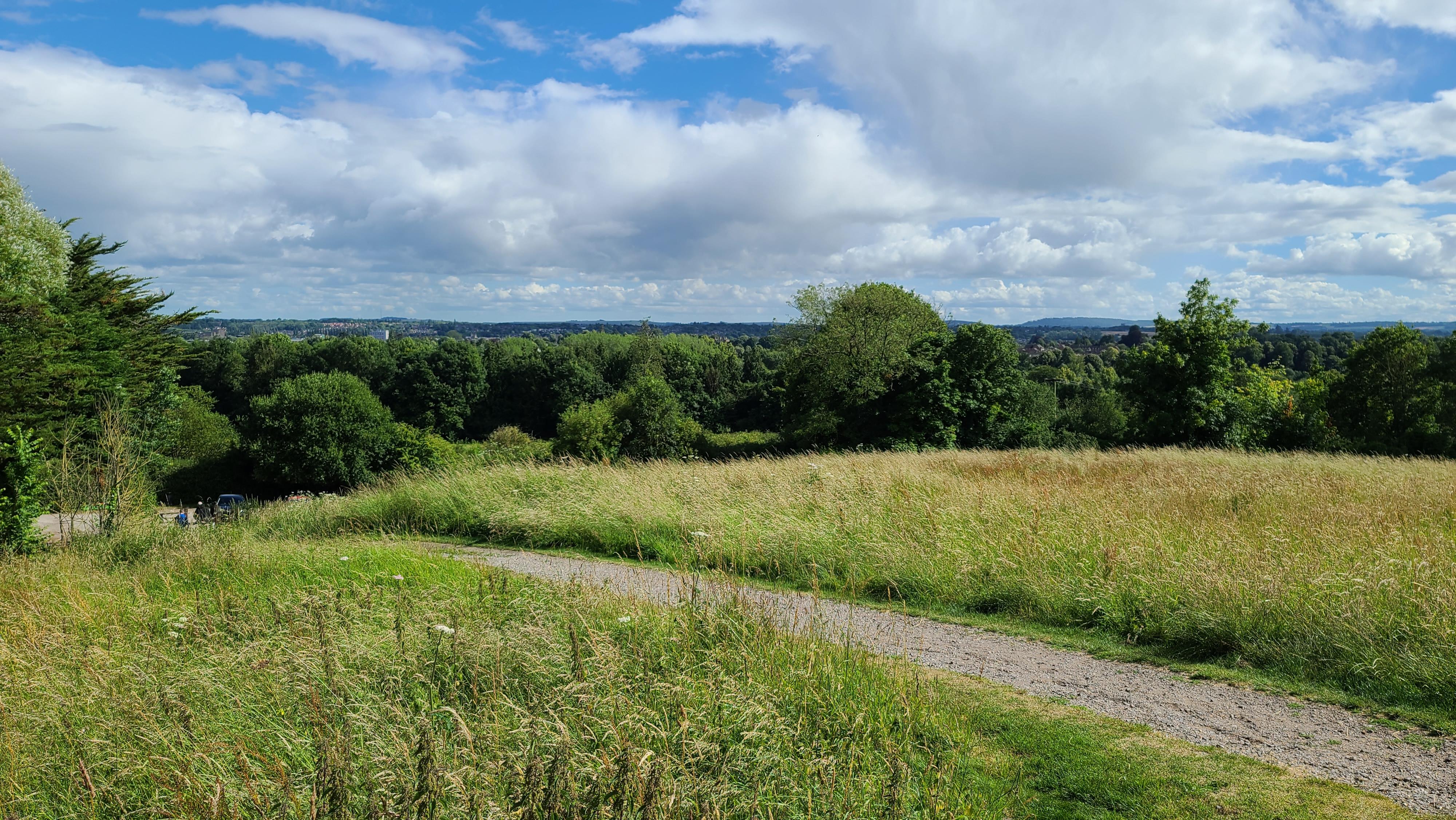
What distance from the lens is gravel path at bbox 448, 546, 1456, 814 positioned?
4973 millimetres

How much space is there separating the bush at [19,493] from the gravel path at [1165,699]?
38.7ft

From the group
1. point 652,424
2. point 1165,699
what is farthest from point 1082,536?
A: point 652,424

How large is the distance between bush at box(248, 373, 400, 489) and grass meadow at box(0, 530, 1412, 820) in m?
46.6

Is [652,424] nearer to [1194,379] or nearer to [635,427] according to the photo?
[635,427]

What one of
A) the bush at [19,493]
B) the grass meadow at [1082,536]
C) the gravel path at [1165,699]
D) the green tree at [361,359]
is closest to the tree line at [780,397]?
the bush at [19,493]

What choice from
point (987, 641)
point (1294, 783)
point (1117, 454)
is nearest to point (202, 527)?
point (987, 641)

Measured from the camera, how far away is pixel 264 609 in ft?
22.4

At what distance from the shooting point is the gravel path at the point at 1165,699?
4.97m

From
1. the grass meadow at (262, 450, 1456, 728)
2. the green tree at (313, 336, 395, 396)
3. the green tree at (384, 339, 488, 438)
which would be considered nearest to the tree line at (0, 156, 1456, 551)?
the grass meadow at (262, 450, 1456, 728)

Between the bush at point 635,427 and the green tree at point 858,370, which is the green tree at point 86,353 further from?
the green tree at point 858,370

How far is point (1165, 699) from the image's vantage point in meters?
6.17

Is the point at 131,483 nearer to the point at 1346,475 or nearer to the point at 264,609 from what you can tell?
the point at 264,609

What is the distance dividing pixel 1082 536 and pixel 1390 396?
3495cm

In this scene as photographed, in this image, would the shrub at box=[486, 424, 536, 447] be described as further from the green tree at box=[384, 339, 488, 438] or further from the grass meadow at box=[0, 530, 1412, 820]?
the grass meadow at box=[0, 530, 1412, 820]
